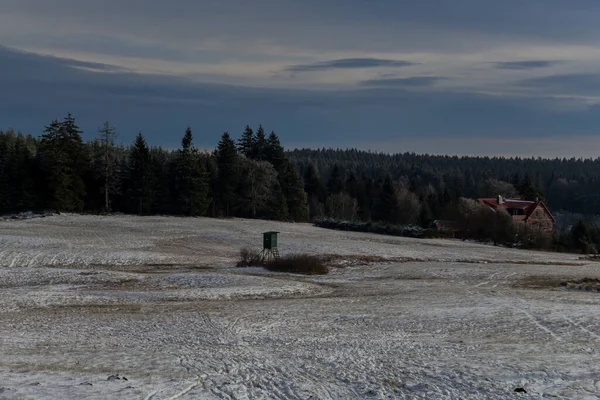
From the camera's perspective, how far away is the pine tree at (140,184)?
278ft

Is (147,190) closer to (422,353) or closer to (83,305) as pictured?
(83,305)

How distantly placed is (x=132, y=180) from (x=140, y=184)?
1522 millimetres

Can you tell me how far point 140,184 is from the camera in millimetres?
85062

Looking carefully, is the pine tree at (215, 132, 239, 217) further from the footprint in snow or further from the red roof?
the footprint in snow

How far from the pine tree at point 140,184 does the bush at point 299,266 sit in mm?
49669

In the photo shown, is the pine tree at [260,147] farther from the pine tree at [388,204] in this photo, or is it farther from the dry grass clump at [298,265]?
the dry grass clump at [298,265]

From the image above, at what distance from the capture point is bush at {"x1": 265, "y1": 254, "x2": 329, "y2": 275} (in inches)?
1496

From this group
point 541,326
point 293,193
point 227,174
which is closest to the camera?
point 541,326

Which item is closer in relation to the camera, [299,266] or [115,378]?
[115,378]

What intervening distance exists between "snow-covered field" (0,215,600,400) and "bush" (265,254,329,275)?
1142 mm

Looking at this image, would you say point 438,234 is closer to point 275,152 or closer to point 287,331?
point 275,152

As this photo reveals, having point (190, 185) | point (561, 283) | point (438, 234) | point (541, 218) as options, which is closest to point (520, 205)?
point (541, 218)

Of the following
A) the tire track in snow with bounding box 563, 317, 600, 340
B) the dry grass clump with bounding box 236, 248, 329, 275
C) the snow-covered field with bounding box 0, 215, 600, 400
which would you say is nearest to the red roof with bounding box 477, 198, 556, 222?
the snow-covered field with bounding box 0, 215, 600, 400

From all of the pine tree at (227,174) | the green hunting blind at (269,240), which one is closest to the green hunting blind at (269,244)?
the green hunting blind at (269,240)
